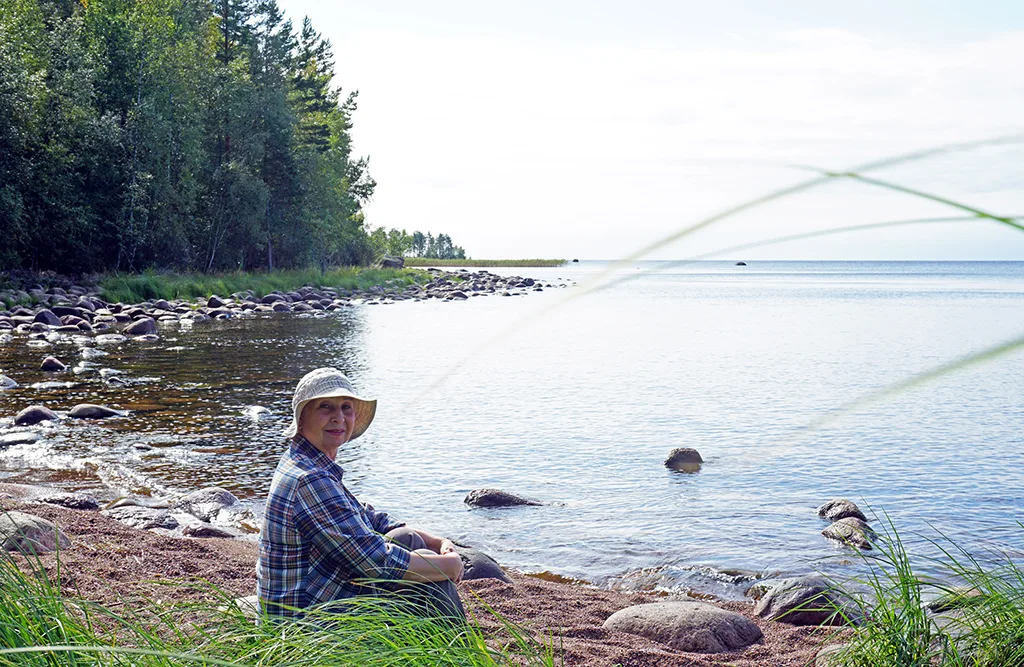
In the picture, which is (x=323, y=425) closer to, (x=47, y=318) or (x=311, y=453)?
(x=311, y=453)

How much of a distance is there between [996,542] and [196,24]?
3867 cm

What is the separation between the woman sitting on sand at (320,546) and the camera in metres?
3.41

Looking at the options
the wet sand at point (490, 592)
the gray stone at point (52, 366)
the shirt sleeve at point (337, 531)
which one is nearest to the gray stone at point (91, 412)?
the gray stone at point (52, 366)

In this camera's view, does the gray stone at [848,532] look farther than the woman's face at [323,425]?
Yes

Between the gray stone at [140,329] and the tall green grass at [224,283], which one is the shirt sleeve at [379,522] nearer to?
the gray stone at [140,329]

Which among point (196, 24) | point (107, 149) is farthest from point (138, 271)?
point (196, 24)

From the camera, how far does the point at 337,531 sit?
11.2ft

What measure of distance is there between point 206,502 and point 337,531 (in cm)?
535

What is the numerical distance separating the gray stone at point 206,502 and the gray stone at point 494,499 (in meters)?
2.09

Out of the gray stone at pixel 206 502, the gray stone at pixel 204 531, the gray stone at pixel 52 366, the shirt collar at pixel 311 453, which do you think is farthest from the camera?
the gray stone at pixel 52 366

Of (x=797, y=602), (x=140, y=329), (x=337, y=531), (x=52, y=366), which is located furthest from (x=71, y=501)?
(x=140, y=329)

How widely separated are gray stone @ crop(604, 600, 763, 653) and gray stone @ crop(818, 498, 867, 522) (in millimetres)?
3023

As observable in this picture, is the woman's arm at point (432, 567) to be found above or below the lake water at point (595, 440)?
above

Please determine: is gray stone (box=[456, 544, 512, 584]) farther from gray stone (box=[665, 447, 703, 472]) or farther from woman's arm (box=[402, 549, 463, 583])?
gray stone (box=[665, 447, 703, 472])
